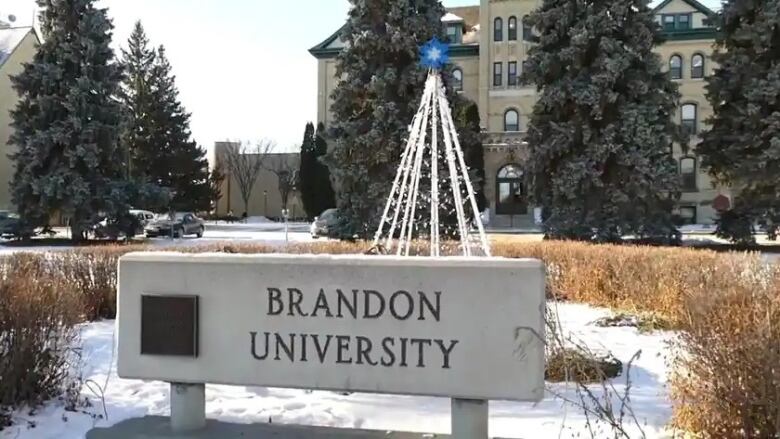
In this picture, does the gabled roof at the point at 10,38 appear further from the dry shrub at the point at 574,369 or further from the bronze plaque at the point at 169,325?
the dry shrub at the point at 574,369

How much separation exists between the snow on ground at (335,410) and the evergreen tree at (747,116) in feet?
53.8

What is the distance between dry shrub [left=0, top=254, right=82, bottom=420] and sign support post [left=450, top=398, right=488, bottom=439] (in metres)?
2.97

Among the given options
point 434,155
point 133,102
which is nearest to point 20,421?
point 434,155

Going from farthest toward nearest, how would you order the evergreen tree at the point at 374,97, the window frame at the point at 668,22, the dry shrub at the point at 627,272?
the window frame at the point at 668,22 < the evergreen tree at the point at 374,97 < the dry shrub at the point at 627,272

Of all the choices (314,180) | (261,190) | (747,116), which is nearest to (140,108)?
(314,180)

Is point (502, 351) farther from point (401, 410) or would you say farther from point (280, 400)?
point (280, 400)

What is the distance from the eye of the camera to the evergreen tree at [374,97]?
2223 cm

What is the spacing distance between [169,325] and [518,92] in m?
43.1

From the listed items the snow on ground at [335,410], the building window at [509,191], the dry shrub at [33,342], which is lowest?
the snow on ground at [335,410]

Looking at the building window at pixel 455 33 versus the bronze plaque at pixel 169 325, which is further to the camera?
the building window at pixel 455 33

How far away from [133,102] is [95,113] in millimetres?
24171

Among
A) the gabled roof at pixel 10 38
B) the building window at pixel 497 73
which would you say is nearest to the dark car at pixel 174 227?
the gabled roof at pixel 10 38

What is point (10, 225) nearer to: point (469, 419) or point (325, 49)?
point (325, 49)

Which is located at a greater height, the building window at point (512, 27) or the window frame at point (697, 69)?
the building window at point (512, 27)
